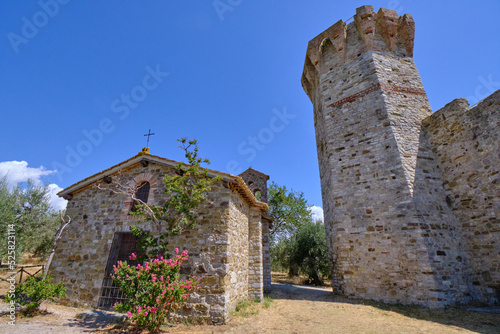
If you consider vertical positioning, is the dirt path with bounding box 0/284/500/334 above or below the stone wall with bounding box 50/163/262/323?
below

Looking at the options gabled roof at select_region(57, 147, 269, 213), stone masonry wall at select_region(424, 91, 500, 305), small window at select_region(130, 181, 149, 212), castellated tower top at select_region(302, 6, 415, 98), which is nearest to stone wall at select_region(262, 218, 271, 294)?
gabled roof at select_region(57, 147, 269, 213)

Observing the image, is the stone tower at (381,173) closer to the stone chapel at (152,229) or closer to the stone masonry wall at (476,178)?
the stone masonry wall at (476,178)

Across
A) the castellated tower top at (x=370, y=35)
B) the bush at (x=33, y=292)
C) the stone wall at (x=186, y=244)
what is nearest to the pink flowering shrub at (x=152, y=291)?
the stone wall at (x=186, y=244)

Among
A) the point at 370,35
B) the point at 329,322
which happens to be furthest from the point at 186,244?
the point at 370,35

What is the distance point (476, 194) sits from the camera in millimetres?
7703

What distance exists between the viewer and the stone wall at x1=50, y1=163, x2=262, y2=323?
18.9 ft

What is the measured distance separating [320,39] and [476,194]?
993 centimetres

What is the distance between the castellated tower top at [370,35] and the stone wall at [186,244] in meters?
9.41

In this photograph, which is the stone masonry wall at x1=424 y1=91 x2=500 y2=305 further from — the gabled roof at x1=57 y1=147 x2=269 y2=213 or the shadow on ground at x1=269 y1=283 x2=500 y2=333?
the gabled roof at x1=57 y1=147 x2=269 y2=213

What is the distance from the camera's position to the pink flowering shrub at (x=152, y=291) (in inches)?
191

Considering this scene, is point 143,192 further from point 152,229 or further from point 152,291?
point 152,291

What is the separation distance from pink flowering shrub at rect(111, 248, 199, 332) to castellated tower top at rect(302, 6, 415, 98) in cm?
1164

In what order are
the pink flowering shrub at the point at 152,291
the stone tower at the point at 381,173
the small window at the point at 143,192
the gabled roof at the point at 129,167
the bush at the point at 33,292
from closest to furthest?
the pink flowering shrub at the point at 152,291 → the bush at the point at 33,292 → the stone tower at the point at 381,173 → the gabled roof at the point at 129,167 → the small window at the point at 143,192

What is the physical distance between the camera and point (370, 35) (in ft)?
34.4
